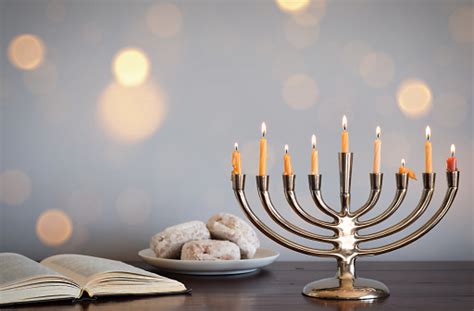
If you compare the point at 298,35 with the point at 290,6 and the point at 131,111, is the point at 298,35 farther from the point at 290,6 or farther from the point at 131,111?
the point at 131,111

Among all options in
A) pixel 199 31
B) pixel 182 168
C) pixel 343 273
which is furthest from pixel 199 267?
pixel 199 31

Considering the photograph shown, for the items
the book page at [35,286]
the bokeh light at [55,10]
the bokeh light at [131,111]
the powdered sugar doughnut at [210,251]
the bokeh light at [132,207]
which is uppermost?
the bokeh light at [55,10]

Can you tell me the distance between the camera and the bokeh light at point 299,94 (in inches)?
61.3

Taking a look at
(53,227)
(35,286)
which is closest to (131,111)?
(53,227)

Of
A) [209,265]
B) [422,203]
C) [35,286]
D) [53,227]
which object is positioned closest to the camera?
[35,286]

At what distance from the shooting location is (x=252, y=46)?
1.56 meters

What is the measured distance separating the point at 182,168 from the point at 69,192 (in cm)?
27

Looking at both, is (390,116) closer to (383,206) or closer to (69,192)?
(383,206)

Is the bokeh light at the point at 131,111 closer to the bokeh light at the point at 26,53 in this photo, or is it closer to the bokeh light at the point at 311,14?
the bokeh light at the point at 26,53

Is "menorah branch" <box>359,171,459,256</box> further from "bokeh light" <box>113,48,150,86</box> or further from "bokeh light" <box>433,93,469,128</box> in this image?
"bokeh light" <box>113,48,150,86</box>

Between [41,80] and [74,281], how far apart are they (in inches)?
26.3

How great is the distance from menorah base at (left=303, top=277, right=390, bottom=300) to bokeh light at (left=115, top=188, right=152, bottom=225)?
57 centimetres

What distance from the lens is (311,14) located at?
1576mm

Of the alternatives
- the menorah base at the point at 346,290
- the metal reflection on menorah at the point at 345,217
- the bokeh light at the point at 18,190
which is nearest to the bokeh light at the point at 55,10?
the bokeh light at the point at 18,190
